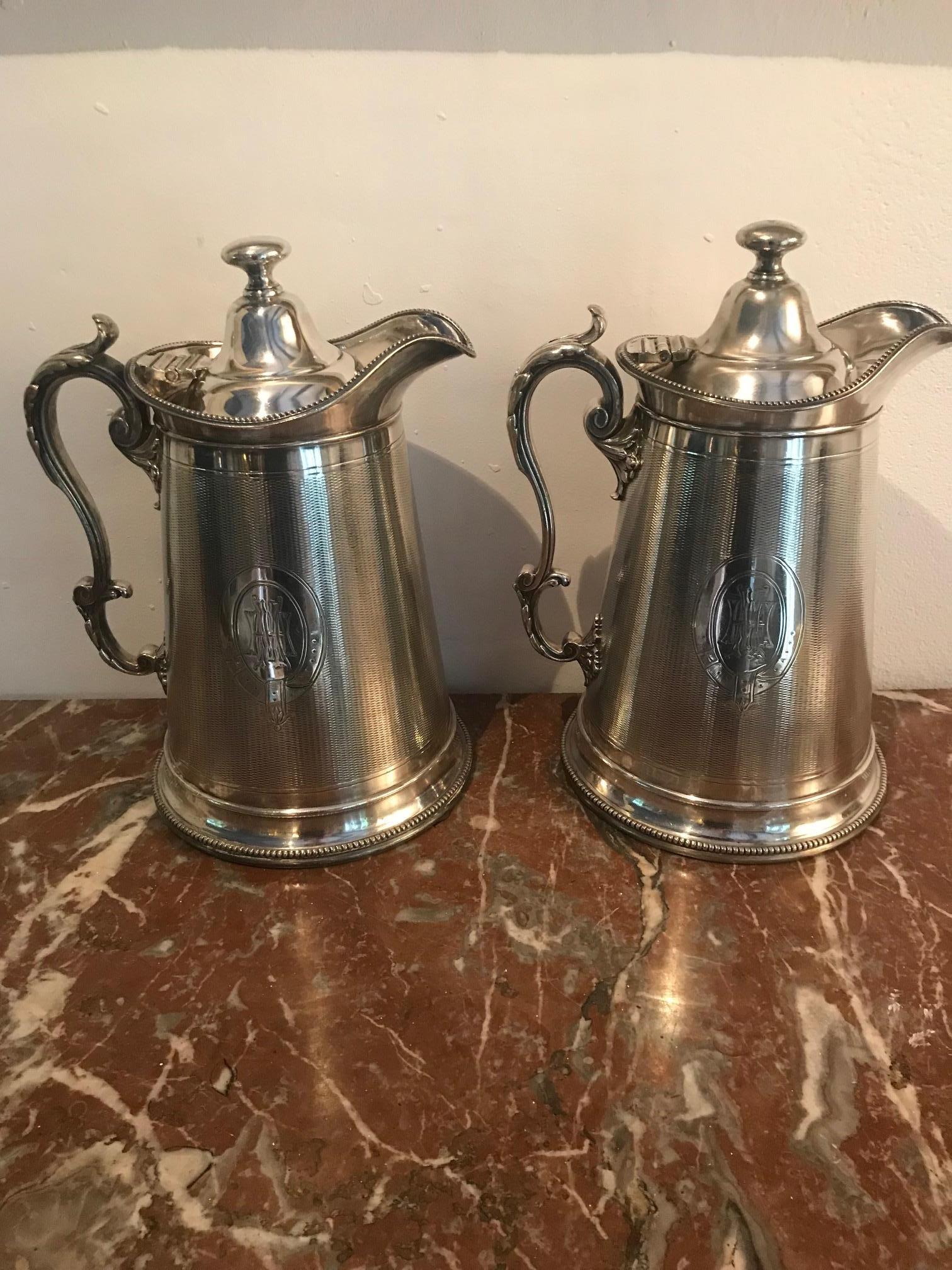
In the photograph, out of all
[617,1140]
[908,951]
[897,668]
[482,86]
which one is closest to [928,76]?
[482,86]

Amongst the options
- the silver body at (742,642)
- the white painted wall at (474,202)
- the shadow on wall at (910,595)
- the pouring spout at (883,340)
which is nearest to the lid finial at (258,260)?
the white painted wall at (474,202)

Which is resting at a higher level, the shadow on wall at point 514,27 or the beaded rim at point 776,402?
the shadow on wall at point 514,27

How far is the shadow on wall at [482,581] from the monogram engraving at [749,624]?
223mm

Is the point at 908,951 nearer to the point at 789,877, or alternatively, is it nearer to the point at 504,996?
the point at 789,877

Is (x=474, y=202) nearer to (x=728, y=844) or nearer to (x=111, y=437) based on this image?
(x=111, y=437)

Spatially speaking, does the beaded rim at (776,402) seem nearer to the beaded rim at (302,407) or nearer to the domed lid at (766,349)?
the domed lid at (766,349)

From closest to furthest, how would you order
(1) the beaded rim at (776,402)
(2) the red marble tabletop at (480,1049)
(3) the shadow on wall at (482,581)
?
(2) the red marble tabletop at (480,1049) < (1) the beaded rim at (776,402) < (3) the shadow on wall at (482,581)

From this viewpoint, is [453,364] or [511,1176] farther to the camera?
[453,364]

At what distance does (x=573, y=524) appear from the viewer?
81 cm

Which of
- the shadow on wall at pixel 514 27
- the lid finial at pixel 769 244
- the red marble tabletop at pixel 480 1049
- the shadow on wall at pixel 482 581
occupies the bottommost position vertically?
the red marble tabletop at pixel 480 1049

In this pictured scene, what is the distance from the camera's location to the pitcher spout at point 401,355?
570mm

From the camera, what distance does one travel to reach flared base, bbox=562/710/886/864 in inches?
25.4

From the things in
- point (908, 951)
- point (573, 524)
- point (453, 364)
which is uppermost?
point (453, 364)

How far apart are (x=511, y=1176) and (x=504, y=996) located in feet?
0.37
